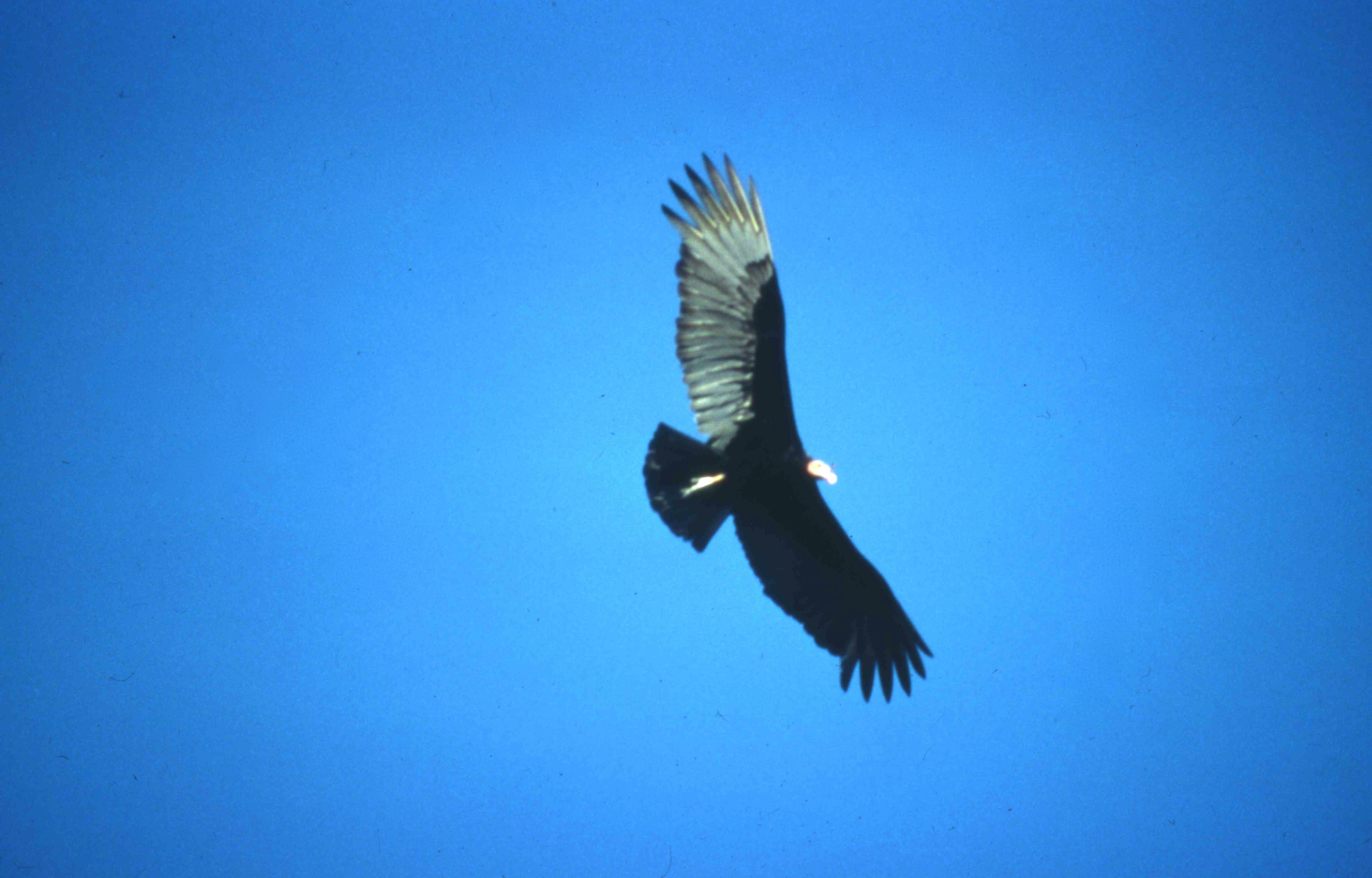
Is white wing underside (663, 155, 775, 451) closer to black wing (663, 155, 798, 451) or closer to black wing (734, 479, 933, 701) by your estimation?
black wing (663, 155, 798, 451)

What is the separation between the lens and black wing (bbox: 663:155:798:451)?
9.22 ft

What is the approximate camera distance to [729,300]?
9.31 ft

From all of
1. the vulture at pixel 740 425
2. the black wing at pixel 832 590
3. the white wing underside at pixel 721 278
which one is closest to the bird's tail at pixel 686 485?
the vulture at pixel 740 425

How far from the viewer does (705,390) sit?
2.89 metres

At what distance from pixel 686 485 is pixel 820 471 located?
1.72 feet

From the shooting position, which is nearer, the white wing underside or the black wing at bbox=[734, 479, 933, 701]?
the white wing underside

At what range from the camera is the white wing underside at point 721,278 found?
2822 millimetres

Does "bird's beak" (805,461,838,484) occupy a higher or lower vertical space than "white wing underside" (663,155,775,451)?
lower

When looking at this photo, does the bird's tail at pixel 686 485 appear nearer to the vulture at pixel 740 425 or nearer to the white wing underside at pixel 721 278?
the vulture at pixel 740 425

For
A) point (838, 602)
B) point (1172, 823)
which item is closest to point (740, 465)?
point (838, 602)

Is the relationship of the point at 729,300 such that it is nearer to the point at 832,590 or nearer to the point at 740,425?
the point at 740,425

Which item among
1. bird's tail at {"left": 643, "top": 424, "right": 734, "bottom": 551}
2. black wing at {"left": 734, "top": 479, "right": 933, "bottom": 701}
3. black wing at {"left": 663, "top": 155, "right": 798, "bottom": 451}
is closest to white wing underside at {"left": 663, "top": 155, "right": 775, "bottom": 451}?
black wing at {"left": 663, "top": 155, "right": 798, "bottom": 451}

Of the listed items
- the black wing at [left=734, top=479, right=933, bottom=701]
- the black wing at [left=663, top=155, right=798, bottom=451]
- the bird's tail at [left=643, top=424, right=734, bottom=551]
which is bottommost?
the black wing at [left=734, top=479, right=933, bottom=701]

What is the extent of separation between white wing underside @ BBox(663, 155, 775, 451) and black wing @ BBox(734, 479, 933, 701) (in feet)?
1.89
